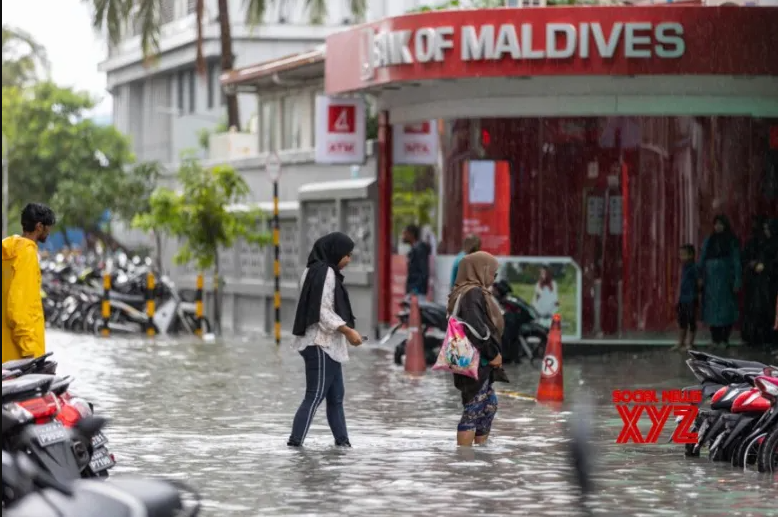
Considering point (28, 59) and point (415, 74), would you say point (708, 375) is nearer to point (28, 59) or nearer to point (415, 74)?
point (415, 74)

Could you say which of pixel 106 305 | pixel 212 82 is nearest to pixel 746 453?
pixel 106 305

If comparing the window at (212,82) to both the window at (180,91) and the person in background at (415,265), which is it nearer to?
the window at (180,91)

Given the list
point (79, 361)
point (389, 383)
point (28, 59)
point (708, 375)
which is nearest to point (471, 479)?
point (708, 375)

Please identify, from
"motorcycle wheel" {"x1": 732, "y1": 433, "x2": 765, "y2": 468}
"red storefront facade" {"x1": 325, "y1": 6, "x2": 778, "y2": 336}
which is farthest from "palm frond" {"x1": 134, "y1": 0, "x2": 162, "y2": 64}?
"motorcycle wheel" {"x1": 732, "y1": 433, "x2": 765, "y2": 468}

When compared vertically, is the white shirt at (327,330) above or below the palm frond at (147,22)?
below

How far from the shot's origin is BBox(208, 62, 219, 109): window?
69062 mm

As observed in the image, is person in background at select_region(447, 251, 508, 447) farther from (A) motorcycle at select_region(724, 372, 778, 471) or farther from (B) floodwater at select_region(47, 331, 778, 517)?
(A) motorcycle at select_region(724, 372, 778, 471)

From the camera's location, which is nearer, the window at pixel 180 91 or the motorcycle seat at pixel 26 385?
the motorcycle seat at pixel 26 385

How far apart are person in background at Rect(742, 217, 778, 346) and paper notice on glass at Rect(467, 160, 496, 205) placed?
12.2 feet

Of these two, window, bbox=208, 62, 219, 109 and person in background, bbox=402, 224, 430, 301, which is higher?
window, bbox=208, 62, 219, 109

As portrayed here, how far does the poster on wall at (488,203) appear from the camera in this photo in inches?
1070

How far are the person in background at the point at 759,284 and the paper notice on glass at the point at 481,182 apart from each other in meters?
3.71

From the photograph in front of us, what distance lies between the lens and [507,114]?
27000 millimetres

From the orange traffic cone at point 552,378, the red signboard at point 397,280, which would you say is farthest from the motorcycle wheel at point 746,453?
the red signboard at point 397,280
